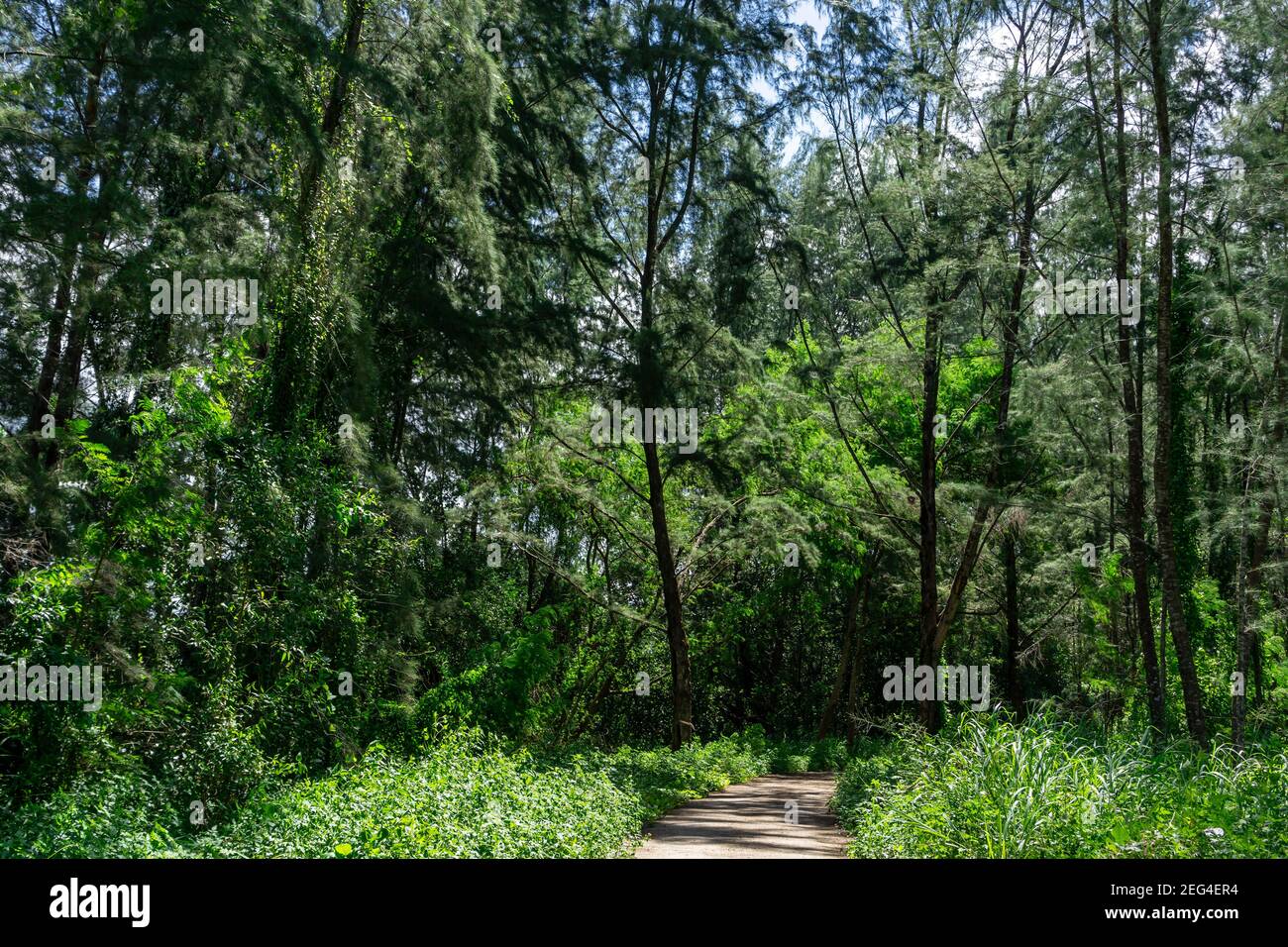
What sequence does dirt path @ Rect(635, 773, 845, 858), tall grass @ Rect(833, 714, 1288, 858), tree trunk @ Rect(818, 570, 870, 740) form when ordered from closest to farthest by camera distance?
1. tall grass @ Rect(833, 714, 1288, 858)
2. dirt path @ Rect(635, 773, 845, 858)
3. tree trunk @ Rect(818, 570, 870, 740)

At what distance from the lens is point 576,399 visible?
19.0m

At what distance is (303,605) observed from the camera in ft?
36.5

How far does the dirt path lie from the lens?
9.49 metres

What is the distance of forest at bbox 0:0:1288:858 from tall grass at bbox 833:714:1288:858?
6cm

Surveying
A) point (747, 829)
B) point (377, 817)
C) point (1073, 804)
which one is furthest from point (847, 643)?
point (377, 817)

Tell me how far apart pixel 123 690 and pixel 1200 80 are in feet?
52.3

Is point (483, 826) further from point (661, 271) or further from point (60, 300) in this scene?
point (661, 271)

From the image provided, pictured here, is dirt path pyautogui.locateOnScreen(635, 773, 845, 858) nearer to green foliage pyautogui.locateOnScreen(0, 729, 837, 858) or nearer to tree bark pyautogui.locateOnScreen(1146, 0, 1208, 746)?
green foliage pyautogui.locateOnScreen(0, 729, 837, 858)

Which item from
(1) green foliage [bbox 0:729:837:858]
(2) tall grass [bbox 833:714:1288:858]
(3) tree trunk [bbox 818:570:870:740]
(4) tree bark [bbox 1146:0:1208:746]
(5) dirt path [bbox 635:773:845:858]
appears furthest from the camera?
(3) tree trunk [bbox 818:570:870:740]

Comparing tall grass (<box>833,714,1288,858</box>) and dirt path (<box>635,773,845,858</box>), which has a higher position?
tall grass (<box>833,714,1288,858</box>)

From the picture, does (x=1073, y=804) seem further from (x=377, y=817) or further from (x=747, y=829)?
(x=747, y=829)

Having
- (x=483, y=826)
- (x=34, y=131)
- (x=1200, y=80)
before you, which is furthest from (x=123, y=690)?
(x=1200, y=80)

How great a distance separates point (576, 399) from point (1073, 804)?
44.4 ft

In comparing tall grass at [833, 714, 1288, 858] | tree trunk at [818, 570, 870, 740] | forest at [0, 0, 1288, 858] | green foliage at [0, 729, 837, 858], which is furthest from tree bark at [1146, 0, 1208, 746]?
tree trunk at [818, 570, 870, 740]
